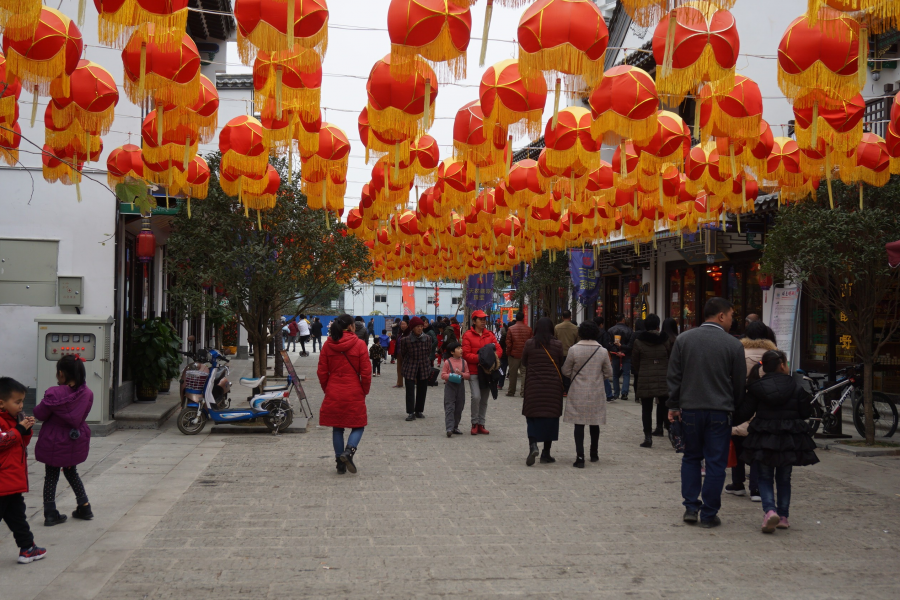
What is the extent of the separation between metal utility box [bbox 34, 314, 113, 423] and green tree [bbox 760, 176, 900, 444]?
32.2 ft

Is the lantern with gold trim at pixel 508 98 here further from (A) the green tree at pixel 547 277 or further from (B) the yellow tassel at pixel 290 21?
(A) the green tree at pixel 547 277

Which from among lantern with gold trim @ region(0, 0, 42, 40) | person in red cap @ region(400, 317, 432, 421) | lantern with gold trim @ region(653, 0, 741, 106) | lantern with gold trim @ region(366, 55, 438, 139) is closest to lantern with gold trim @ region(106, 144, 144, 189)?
lantern with gold trim @ region(366, 55, 438, 139)

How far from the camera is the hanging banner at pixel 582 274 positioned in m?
23.5

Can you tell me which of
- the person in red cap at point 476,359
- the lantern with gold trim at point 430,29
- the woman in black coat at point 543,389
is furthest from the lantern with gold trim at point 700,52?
the person in red cap at point 476,359

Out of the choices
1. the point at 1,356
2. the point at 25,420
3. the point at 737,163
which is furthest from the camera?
the point at 1,356

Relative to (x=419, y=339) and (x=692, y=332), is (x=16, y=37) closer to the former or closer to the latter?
(x=692, y=332)

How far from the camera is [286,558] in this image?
5.67 meters

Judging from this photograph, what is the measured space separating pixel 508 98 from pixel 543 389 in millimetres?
3631

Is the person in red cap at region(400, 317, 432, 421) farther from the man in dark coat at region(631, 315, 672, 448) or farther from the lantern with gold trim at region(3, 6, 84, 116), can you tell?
the lantern with gold trim at region(3, 6, 84, 116)

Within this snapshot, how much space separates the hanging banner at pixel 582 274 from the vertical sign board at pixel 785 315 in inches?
266

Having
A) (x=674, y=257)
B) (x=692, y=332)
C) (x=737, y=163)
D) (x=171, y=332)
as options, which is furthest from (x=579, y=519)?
(x=674, y=257)

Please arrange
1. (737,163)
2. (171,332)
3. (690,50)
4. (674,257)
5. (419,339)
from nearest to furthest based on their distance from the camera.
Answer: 1. (690,50)
2. (737,163)
3. (419,339)
4. (171,332)
5. (674,257)

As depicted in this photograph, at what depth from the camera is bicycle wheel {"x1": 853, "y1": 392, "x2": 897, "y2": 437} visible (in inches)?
444

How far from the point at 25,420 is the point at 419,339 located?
28.6 feet
